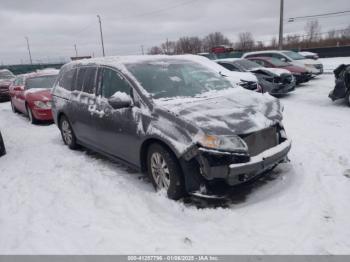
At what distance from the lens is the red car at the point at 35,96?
29.5ft

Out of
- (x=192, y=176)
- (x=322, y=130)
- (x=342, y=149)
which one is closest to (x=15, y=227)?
(x=192, y=176)

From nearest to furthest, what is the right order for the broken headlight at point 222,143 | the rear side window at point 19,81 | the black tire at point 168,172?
the broken headlight at point 222,143
the black tire at point 168,172
the rear side window at point 19,81

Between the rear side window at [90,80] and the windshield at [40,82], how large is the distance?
5193mm

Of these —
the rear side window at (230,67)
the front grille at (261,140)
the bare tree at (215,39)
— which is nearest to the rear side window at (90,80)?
the front grille at (261,140)

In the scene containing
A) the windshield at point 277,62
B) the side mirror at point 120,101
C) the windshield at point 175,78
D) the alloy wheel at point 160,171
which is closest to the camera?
the alloy wheel at point 160,171

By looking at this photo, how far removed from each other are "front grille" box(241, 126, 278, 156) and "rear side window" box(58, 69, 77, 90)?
3909 mm

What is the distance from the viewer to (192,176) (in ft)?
11.6

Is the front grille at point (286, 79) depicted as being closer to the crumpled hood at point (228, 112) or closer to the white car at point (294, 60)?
the white car at point (294, 60)

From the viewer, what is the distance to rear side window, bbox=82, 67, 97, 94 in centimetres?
522

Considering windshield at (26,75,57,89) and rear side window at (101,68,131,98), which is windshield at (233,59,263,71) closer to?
windshield at (26,75,57,89)

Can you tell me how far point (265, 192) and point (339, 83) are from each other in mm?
6479

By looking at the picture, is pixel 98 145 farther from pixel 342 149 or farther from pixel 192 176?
pixel 342 149

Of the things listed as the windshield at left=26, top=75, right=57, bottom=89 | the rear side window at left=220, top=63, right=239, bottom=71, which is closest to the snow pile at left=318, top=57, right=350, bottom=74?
the rear side window at left=220, top=63, right=239, bottom=71

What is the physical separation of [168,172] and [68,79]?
3.65m
